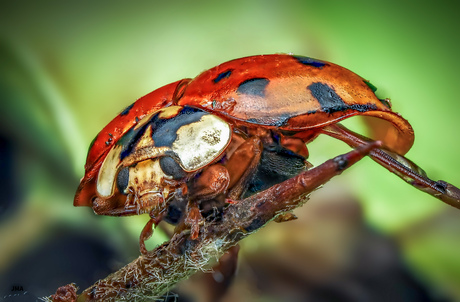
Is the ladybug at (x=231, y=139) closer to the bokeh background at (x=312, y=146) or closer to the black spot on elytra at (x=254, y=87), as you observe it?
the black spot on elytra at (x=254, y=87)

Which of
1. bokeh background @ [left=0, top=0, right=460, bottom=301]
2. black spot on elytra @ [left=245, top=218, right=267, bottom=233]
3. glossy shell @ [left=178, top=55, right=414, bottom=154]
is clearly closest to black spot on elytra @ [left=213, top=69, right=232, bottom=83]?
glossy shell @ [left=178, top=55, right=414, bottom=154]

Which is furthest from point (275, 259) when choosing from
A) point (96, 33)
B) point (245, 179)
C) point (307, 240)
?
point (96, 33)

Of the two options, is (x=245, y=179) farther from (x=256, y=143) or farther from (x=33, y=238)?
(x=33, y=238)

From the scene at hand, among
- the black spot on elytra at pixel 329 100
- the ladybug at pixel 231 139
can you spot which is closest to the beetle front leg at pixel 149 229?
the ladybug at pixel 231 139

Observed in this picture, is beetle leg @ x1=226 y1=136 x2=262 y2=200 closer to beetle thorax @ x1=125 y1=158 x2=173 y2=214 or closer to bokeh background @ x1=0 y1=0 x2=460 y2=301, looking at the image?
beetle thorax @ x1=125 y1=158 x2=173 y2=214

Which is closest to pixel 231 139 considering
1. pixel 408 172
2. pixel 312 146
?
pixel 408 172

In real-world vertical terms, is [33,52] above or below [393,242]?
above

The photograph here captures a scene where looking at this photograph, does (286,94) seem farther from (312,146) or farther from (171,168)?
(312,146)
